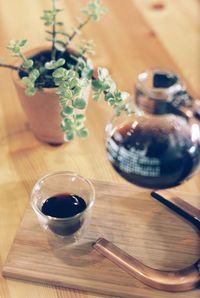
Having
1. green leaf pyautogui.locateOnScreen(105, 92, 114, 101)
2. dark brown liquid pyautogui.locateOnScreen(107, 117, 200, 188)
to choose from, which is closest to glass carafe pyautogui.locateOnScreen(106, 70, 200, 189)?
→ dark brown liquid pyautogui.locateOnScreen(107, 117, 200, 188)

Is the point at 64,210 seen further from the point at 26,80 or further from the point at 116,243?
the point at 26,80

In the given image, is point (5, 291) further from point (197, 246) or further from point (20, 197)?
point (197, 246)

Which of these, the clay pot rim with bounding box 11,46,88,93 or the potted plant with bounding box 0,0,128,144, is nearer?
the potted plant with bounding box 0,0,128,144

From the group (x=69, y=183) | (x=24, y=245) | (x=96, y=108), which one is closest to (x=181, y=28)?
(x=96, y=108)

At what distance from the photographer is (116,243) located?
2.55ft

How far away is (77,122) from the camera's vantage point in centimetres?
74

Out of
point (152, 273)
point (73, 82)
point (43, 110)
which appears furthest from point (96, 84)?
point (152, 273)

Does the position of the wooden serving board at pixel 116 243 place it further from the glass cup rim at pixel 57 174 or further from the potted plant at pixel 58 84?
the potted plant at pixel 58 84

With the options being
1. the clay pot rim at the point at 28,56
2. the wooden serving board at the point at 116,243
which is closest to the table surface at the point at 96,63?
the wooden serving board at the point at 116,243

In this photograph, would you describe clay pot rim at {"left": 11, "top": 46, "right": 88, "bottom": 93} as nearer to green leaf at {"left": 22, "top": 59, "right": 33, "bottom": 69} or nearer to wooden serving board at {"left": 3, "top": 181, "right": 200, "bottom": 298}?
green leaf at {"left": 22, "top": 59, "right": 33, "bottom": 69}

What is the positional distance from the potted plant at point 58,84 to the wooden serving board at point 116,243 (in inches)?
6.0

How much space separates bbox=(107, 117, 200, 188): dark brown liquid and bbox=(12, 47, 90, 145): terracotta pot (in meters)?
0.24

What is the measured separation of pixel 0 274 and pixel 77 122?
0.25 metres

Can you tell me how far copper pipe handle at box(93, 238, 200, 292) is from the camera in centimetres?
72
